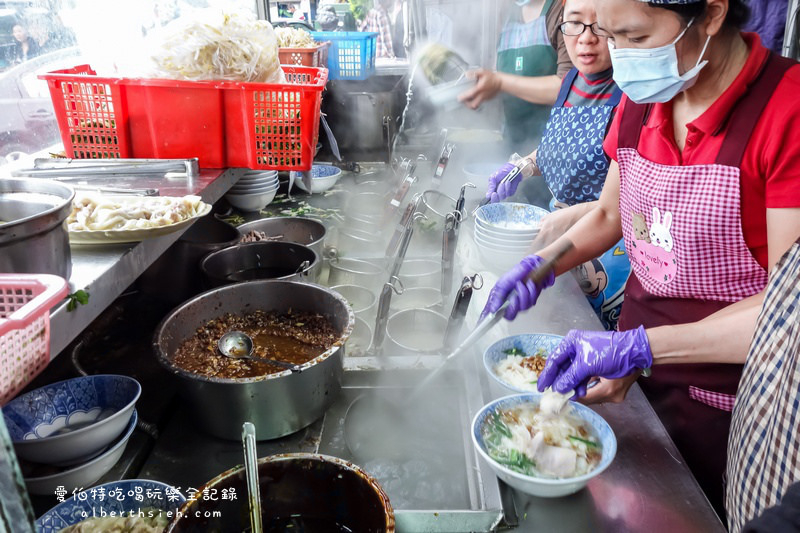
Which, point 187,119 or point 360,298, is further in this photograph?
point 360,298

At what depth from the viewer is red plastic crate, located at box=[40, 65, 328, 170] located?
92.4 inches

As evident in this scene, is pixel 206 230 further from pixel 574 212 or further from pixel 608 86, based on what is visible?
pixel 608 86

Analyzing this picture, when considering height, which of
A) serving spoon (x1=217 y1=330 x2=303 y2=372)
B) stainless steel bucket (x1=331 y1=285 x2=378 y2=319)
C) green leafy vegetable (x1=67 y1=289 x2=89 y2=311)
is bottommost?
stainless steel bucket (x1=331 y1=285 x2=378 y2=319)

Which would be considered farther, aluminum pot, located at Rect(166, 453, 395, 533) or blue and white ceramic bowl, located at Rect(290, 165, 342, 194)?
blue and white ceramic bowl, located at Rect(290, 165, 342, 194)

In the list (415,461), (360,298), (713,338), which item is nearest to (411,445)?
(415,461)

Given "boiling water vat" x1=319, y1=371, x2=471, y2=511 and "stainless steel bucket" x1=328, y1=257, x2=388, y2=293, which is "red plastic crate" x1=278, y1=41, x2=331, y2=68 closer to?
"stainless steel bucket" x1=328, y1=257, x2=388, y2=293

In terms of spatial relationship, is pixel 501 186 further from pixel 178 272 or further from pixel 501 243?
pixel 178 272

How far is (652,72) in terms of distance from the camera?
169cm

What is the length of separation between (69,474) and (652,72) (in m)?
2.12

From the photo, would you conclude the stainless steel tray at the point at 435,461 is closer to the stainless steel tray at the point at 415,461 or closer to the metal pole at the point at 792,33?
the stainless steel tray at the point at 415,461

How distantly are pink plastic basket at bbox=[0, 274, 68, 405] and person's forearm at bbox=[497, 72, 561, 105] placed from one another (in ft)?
11.0

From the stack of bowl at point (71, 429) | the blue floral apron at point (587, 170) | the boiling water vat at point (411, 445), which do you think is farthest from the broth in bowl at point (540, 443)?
the blue floral apron at point (587, 170)

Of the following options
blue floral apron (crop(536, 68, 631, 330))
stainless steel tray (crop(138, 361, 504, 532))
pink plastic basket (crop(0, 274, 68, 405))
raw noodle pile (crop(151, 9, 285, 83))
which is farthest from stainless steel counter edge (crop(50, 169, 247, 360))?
blue floral apron (crop(536, 68, 631, 330))

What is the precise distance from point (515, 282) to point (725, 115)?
0.87 metres
